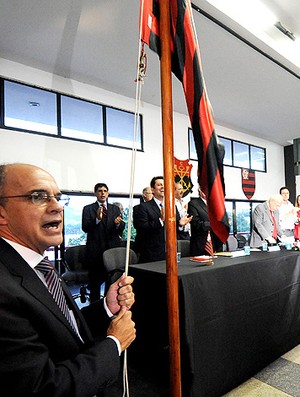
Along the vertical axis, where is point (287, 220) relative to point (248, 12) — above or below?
below

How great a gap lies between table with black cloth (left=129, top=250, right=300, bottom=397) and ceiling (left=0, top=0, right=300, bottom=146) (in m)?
3.08

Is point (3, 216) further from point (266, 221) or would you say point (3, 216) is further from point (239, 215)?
point (239, 215)

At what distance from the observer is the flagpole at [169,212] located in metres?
1.18

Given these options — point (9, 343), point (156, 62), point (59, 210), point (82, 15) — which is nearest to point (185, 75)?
point (59, 210)

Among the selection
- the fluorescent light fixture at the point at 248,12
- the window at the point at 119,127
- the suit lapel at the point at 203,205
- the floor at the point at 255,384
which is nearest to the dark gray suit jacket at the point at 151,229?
the suit lapel at the point at 203,205

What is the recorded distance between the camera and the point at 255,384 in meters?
1.93

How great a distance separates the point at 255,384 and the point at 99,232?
2623 mm

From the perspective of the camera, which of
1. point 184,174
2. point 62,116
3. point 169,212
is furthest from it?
point 184,174

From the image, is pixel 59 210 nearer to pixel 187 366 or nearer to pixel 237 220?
pixel 187 366

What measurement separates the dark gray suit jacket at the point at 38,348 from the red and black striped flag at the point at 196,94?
75 cm

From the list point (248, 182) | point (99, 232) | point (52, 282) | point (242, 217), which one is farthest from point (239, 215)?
point (52, 282)

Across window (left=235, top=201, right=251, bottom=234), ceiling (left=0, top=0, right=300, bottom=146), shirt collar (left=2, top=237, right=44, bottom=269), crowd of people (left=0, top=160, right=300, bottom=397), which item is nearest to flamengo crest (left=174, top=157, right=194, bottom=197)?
ceiling (left=0, top=0, right=300, bottom=146)

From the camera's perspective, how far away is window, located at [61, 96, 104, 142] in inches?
196

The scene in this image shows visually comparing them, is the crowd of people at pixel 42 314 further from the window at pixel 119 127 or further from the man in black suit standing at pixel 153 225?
the window at pixel 119 127
